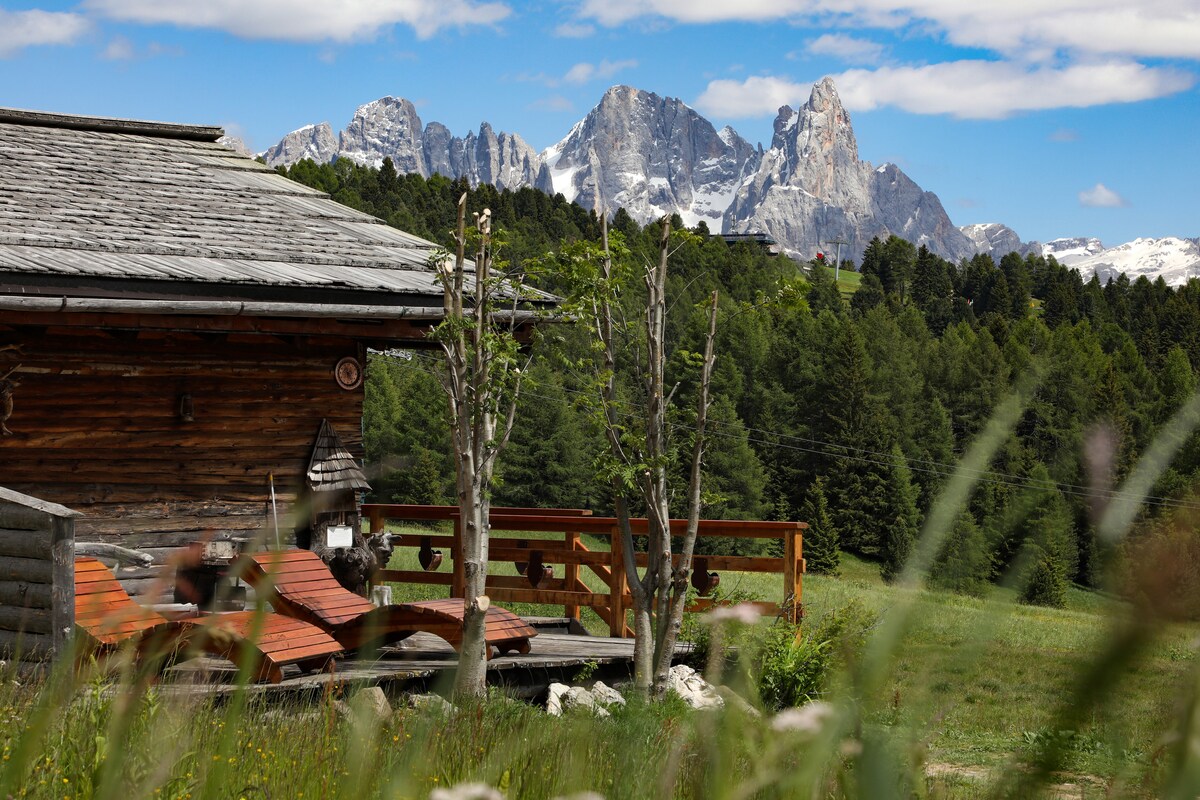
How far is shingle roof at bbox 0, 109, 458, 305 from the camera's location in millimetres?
7844

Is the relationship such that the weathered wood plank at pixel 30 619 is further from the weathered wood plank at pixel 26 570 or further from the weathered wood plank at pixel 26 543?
the weathered wood plank at pixel 26 543

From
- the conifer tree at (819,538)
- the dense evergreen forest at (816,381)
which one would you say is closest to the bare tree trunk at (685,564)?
the dense evergreen forest at (816,381)

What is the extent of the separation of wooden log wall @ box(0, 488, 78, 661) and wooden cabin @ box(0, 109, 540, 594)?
2017 millimetres

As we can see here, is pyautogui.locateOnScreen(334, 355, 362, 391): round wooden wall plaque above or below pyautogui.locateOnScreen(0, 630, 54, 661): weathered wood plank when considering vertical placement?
above

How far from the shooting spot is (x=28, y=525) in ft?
17.9

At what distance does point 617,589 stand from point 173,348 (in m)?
3.96

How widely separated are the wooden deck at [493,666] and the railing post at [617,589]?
37cm

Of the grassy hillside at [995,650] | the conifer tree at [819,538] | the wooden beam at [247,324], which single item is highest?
the grassy hillside at [995,650]

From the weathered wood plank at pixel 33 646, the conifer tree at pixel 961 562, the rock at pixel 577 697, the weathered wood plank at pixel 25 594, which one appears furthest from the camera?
the rock at pixel 577 697

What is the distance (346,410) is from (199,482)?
126 centimetres

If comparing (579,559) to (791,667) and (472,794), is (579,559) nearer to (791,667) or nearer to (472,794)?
(791,667)

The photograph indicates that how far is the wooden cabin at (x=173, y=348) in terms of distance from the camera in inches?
300

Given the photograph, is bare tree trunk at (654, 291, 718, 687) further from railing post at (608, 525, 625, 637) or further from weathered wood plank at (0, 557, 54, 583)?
weathered wood plank at (0, 557, 54, 583)

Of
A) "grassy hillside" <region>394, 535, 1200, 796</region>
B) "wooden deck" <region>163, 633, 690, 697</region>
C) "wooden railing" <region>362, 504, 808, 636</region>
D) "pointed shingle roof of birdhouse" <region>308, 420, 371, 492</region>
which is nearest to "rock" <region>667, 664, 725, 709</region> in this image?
"wooden deck" <region>163, 633, 690, 697</region>
